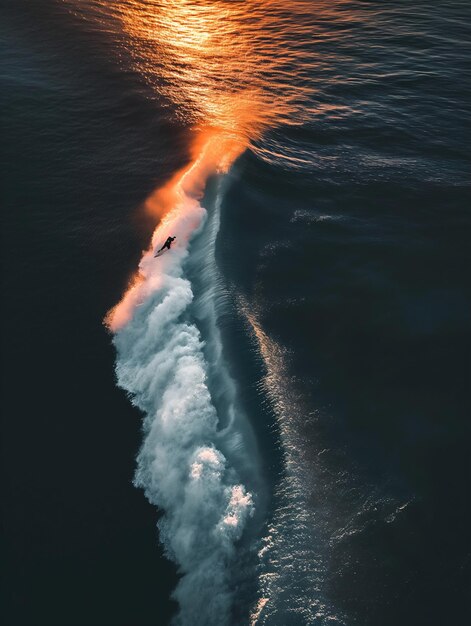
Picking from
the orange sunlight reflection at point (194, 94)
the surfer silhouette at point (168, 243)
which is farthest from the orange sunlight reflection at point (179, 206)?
the surfer silhouette at point (168, 243)

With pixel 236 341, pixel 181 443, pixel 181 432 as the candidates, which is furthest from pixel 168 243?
pixel 181 443

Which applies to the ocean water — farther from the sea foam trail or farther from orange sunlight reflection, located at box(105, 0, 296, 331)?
orange sunlight reflection, located at box(105, 0, 296, 331)

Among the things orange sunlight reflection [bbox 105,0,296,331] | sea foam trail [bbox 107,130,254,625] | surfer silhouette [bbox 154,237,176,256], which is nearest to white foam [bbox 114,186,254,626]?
sea foam trail [bbox 107,130,254,625]

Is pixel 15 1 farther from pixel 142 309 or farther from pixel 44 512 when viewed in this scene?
pixel 44 512

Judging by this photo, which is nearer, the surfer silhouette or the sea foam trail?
the sea foam trail

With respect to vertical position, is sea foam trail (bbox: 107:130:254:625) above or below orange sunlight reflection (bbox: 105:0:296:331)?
below

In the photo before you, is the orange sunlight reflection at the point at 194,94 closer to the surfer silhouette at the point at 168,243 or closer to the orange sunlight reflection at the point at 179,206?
the orange sunlight reflection at the point at 179,206
